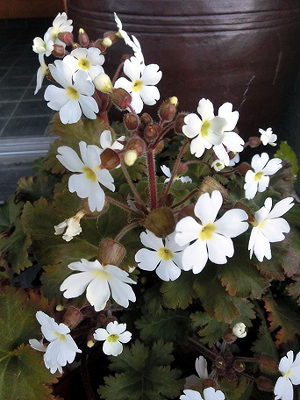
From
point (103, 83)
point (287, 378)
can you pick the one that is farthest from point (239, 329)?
point (103, 83)

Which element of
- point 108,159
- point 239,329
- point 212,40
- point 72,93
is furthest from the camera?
point 212,40

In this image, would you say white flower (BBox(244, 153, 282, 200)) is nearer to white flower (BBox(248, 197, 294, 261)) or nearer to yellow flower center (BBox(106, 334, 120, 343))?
white flower (BBox(248, 197, 294, 261))

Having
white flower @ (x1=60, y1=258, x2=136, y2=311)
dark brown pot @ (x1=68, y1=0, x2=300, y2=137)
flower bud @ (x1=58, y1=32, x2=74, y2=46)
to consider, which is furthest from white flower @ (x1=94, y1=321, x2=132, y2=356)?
dark brown pot @ (x1=68, y1=0, x2=300, y2=137)

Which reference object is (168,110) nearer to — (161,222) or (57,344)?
(161,222)

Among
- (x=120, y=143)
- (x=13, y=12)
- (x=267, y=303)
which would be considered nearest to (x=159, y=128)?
(x=120, y=143)

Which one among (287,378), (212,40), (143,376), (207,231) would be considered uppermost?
(207,231)
